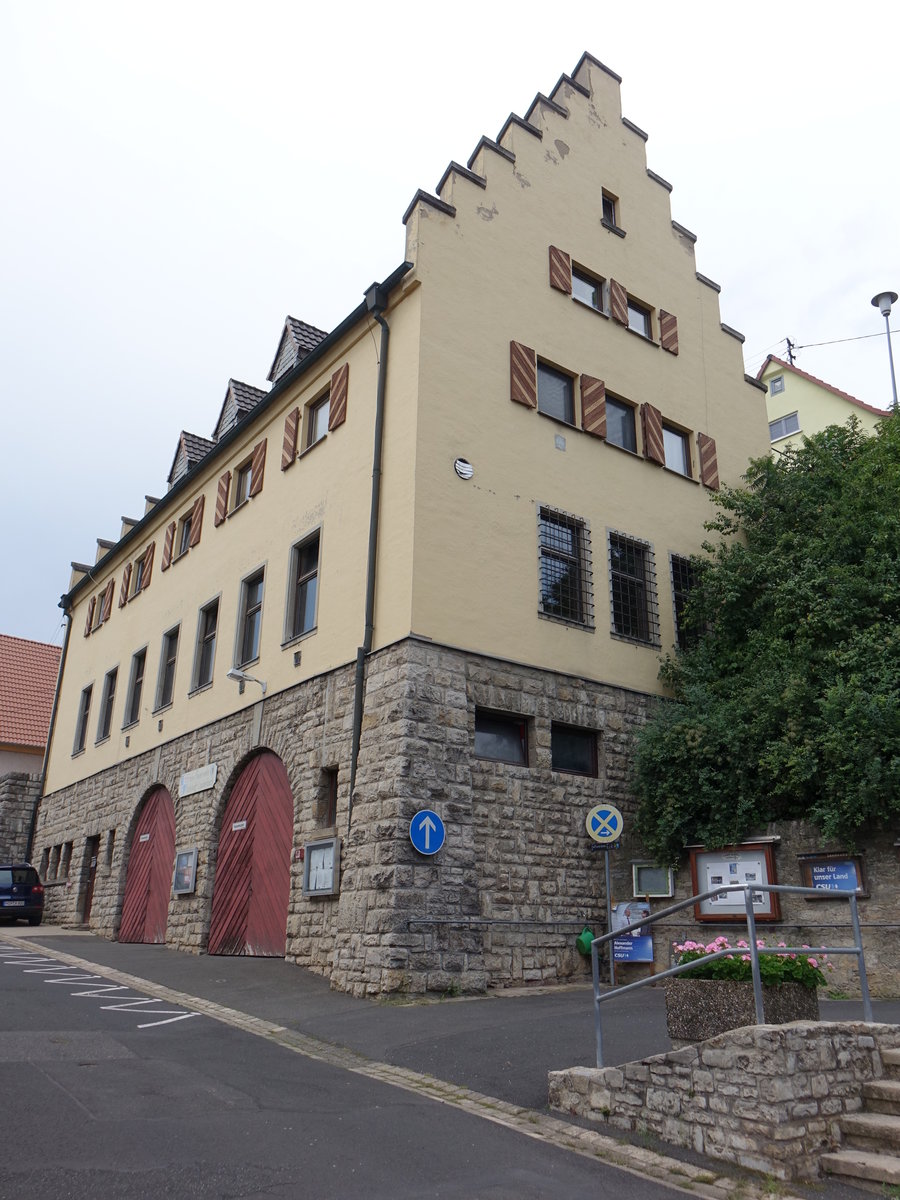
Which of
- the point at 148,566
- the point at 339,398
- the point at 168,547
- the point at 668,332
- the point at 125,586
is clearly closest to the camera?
the point at 339,398

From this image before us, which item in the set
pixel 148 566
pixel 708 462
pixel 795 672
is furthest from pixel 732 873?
pixel 148 566

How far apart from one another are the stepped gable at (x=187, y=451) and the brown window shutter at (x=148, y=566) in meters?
2.13

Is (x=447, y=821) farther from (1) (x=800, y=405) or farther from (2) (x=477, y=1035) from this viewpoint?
(1) (x=800, y=405)

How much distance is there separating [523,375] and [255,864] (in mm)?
8395

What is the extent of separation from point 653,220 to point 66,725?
19057mm

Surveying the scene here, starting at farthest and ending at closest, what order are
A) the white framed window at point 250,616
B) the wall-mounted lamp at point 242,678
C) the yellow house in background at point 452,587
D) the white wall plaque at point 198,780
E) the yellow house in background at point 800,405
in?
the yellow house in background at point 800,405 → the white framed window at point 250,616 → the white wall plaque at point 198,780 → the wall-mounted lamp at point 242,678 → the yellow house in background at point 452,587

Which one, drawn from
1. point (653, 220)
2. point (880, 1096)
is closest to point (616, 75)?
point (653, 220)

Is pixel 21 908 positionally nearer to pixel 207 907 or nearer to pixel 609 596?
pixel 207 907

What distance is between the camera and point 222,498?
1941cm

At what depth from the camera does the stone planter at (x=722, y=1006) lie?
623 centimetres

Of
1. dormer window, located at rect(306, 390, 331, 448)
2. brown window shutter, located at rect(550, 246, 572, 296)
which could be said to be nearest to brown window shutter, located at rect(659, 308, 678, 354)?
brown window shutter, located at rect(550, 246, 572, 296)

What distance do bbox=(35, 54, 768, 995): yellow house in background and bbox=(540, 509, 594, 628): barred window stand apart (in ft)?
0.16

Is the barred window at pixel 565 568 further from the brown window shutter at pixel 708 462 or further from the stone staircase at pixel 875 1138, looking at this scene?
the stone staircase at pixel 875 1138

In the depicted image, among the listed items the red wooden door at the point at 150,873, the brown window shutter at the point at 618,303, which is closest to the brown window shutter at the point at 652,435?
the brown window shutter at the point at 618,303
